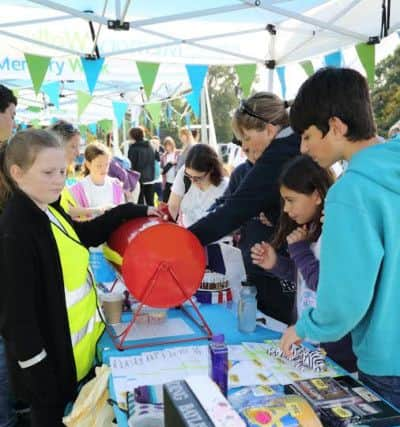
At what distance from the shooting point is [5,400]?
6.66ft

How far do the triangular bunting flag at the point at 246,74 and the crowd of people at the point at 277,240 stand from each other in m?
3.60

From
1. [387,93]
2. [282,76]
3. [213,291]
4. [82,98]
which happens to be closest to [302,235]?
[213,291]

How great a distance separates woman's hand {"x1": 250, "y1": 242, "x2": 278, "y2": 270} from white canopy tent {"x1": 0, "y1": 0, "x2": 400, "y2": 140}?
239 cm

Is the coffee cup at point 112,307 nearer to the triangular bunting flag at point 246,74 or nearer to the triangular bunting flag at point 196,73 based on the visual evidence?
the triangular bunting flag at point 246,74

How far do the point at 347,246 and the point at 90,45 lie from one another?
4688 mm

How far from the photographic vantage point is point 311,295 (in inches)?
65.8

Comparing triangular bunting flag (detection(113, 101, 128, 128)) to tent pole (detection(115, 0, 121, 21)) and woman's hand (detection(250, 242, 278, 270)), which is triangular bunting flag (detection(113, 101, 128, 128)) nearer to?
tent pole (detection(115, 0, 121, 21))

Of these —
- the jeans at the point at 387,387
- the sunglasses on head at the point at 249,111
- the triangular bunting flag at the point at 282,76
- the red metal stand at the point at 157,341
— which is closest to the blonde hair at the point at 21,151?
the red metal stand at the point at 157,341

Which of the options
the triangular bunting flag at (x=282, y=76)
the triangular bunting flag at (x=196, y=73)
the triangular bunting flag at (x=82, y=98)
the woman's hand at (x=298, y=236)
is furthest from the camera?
the triangular bunting flag at (x=82, y=98)

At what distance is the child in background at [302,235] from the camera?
154 centimetres

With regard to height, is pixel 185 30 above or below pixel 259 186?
above

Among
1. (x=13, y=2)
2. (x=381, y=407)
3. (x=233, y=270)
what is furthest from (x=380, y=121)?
(x=381, y=407)

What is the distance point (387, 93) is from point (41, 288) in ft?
46.3

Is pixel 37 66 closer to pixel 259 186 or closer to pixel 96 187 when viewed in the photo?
pixel 96 187
